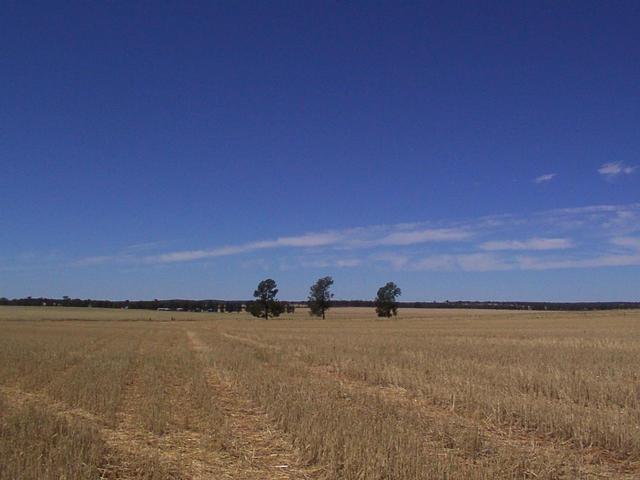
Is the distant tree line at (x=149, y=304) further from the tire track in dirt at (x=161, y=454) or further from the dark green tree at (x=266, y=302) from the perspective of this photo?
the tire track in dirt at (x=161, y=454)

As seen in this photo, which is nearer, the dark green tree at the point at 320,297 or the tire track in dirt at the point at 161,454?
the tire track in dirt at the point at 161,454

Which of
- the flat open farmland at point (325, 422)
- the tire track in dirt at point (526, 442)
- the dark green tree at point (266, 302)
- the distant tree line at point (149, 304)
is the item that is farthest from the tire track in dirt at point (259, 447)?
the distant tree line at point (149, 304)

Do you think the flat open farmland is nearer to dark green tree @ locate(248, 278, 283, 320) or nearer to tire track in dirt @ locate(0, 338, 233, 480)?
tire track in dirt @ locate(0, 338, 233, 480)

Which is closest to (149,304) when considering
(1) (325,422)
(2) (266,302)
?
(2) (266,302)

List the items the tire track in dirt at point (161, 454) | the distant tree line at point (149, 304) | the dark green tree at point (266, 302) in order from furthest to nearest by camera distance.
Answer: the distant tree line at point (149, 304), the dark green tree at point (266, 302), the tire track in dirt at point (161, 454)

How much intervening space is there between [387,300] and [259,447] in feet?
363

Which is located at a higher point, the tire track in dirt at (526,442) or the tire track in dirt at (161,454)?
the tire track in dirt at (161,454)

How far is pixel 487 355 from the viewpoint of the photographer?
2092cm

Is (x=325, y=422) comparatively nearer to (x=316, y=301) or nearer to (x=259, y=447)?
(x=259, y=447)

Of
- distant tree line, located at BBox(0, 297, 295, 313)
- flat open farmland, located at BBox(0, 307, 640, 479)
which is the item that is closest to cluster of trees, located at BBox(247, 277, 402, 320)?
distant tree line, located at BBox(0, 297, 295, 313)

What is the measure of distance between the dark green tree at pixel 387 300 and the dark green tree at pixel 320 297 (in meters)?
11.4

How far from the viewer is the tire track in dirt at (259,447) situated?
22.3 ft

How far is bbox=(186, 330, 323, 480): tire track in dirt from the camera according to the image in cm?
679

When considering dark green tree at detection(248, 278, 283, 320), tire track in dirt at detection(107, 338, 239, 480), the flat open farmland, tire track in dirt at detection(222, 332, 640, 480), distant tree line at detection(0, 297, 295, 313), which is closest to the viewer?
tire track in dirt at detection(107, 338, 239, 480)
